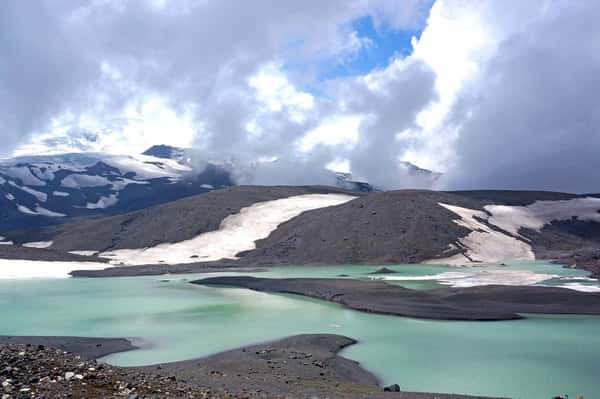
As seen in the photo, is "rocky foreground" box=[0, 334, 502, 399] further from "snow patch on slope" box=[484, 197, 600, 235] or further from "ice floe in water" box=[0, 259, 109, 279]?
"snow patch on slope" box=[484, 197, 600, 235]

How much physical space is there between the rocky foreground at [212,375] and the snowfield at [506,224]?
72.4m

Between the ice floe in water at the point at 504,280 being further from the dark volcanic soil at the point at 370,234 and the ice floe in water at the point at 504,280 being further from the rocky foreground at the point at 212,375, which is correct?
the dark volcanic soil at the point at 370,234

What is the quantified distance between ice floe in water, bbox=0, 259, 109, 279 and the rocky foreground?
55751mm

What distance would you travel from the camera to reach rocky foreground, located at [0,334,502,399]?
43.1 feet

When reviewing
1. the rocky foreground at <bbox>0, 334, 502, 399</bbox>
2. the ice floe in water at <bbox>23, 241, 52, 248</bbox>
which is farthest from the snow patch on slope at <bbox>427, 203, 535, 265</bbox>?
the ice floe in water at <bbox>23, 241, 52, 248</bbox>

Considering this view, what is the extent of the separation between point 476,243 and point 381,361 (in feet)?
263

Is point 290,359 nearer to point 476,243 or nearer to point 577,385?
point 577,385

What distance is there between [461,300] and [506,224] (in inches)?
3047

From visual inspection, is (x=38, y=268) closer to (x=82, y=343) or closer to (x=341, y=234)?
(x=341, y=234)

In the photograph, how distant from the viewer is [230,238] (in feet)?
412

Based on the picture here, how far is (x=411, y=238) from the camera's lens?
104 meters

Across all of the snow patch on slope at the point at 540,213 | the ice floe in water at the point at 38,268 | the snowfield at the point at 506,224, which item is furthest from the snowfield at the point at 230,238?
the snow patch on slope at the point at 540,213

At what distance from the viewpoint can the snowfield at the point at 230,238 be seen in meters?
113

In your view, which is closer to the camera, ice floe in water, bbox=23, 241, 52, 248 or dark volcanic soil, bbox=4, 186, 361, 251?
dark volcanic soil, bbox=4, 186, 361, 251
